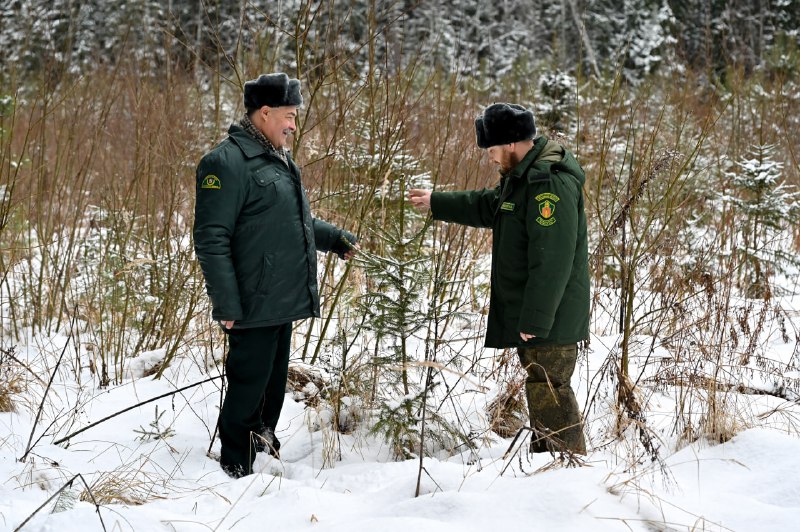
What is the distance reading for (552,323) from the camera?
9.38 feet

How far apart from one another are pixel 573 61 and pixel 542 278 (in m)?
32.2

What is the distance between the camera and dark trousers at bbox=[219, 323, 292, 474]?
2.99 meters

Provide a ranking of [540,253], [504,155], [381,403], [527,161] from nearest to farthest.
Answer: [540,253] → [527,161] → [504,155] → [381,403]

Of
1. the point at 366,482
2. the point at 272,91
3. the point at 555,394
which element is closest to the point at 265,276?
the point at 272,91

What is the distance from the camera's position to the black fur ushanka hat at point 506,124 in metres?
2.94

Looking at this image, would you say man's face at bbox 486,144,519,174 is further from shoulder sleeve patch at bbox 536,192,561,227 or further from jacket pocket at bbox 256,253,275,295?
jacket pocket at bbox 256,253,275,295

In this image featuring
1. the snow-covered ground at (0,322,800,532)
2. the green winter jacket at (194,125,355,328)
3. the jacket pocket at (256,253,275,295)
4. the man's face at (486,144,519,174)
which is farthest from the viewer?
the man's face at (486,144,519,174)

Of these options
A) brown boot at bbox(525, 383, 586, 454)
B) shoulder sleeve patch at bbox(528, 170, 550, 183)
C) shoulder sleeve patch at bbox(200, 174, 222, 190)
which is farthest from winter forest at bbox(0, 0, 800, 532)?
shoulder sleeve patch at bbox(200, 174, 222, 190)

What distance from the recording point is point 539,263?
2826 mm

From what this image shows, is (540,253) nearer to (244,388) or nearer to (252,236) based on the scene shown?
(252,236)

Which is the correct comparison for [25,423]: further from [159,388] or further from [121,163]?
[121,163]

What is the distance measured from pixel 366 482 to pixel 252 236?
116 cm

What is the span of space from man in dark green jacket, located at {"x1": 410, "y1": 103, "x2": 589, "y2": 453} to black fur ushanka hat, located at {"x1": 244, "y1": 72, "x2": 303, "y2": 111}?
827mm

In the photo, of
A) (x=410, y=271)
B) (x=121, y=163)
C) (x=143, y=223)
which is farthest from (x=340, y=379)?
(x=121, y=163)
